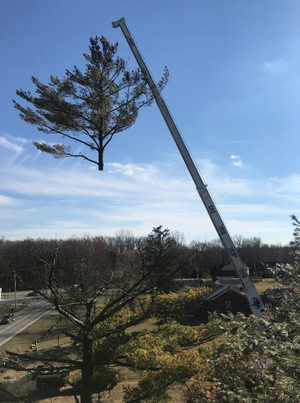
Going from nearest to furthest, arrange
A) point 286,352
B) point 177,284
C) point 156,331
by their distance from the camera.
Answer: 1. point 286,352
2. point 156,331
3. point 177,284

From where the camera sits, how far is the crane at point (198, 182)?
9630 millimetres

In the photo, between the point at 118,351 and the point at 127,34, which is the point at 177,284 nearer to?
the point at 118,351

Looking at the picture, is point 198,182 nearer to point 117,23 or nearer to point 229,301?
point 117,23

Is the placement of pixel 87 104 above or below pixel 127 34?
below

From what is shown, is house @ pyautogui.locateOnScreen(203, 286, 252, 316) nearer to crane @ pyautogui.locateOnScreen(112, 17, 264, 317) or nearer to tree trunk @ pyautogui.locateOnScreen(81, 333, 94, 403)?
crane @ pyautogui.locateOnScreen(112, 17, 264, 317)

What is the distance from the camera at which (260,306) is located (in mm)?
9383

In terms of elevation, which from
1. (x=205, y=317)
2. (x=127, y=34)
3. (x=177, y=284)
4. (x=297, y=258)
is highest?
(x=127, y=34)

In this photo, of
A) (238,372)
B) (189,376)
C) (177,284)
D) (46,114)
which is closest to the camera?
(238,372)

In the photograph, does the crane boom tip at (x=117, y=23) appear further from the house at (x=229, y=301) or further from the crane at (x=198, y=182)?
the house at (x=229, y=301)

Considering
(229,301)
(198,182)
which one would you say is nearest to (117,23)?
(198,182)

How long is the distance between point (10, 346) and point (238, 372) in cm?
1902

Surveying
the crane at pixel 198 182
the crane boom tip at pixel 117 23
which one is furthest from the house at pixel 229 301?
the crane boom tip at pixel 117 23

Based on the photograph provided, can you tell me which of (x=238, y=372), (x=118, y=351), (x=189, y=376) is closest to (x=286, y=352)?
(x=238, y=372)

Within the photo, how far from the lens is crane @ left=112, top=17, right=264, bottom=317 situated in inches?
379
